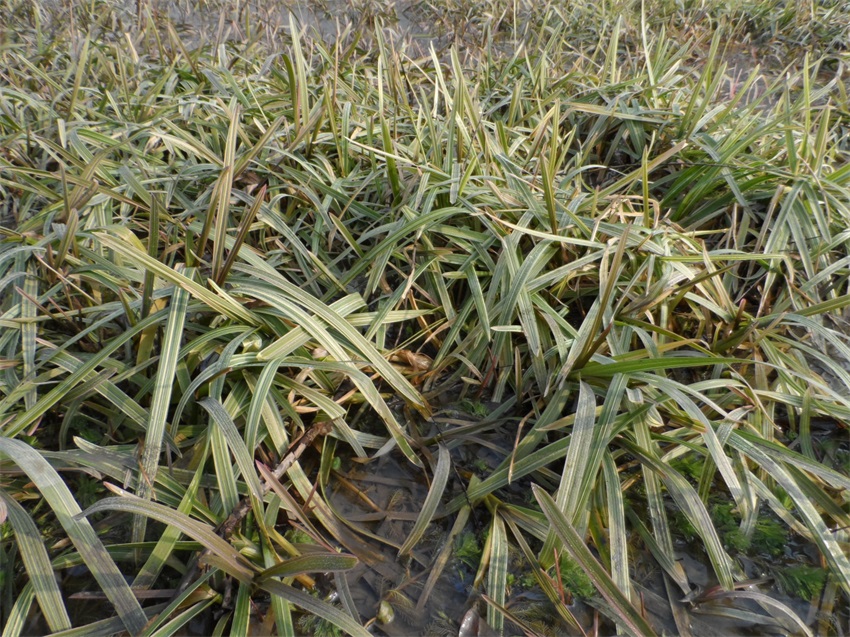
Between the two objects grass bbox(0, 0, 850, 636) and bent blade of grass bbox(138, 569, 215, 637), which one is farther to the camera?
grass bbox(0, 0, 850, 636)

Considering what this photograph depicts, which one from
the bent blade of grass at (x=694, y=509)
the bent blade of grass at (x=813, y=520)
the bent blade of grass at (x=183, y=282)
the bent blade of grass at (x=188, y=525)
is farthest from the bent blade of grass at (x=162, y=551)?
the bent blade of grass at (x=813, y=520)

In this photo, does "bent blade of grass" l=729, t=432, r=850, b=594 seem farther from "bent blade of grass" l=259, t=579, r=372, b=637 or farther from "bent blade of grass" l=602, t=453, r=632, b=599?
"bent blade of grass" l=259, t=579, r=372, b=637

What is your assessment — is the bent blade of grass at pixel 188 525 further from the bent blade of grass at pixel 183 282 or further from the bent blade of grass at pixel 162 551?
the bent blade of grass at pixel 183 282

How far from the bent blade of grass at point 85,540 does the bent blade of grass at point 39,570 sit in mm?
77

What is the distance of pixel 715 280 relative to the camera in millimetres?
1659

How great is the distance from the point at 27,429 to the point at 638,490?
1.46 meters

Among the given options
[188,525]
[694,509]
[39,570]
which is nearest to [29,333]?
[39,570]

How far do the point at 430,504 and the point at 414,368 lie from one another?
41cm

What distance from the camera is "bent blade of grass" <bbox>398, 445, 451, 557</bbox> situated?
3.99 ft

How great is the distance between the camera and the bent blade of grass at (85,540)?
99 centimetres

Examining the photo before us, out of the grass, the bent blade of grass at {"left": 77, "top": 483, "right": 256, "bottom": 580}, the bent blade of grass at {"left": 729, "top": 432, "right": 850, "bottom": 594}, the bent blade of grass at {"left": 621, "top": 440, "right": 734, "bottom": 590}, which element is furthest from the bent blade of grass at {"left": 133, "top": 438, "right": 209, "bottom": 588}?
the bent blade of grass at {"left": 729, "top": 432, "right": 850, "bottom": 594}

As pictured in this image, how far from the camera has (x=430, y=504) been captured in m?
1.24

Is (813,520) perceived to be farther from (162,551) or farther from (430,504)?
(162,551)

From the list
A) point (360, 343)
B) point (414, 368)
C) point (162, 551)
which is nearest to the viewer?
point (162, 551)
